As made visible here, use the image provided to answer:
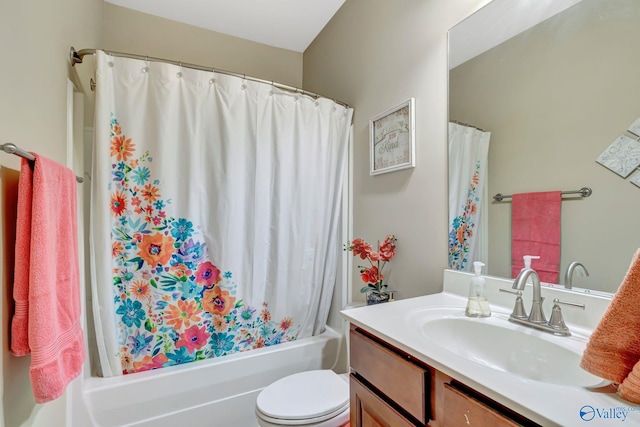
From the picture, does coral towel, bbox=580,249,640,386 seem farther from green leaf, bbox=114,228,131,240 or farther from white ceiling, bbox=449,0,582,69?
green leaf, bbox=114,228,131,240

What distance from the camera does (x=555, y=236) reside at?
→ 0.90 m

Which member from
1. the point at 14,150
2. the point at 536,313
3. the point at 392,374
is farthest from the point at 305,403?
the point at 14,150

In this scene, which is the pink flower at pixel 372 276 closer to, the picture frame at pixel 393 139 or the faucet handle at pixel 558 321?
the picture frame at pixel 393 139

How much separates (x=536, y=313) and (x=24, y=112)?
5.33ft

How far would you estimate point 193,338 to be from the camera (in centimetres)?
153

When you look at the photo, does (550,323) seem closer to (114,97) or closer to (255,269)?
(255,269)

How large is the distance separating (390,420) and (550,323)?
21.0 inches

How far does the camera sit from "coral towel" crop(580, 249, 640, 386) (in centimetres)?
50

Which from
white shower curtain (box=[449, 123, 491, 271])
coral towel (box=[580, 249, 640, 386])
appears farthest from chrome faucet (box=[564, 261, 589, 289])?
coral towel (box=[580, 249, 640, 386])

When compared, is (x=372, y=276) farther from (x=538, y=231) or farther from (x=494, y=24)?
(x=494, y=24)

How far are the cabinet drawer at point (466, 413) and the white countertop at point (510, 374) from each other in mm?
33
